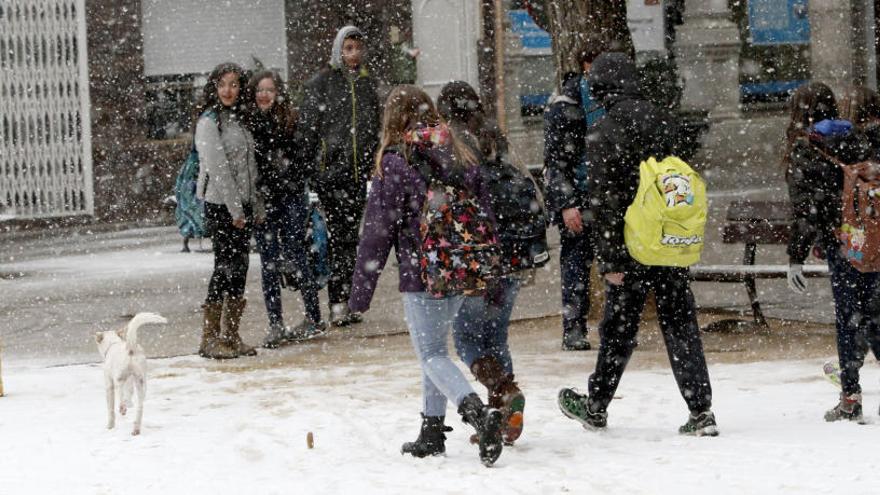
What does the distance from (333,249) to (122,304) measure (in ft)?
9.53

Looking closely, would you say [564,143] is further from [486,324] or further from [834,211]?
[486,324]

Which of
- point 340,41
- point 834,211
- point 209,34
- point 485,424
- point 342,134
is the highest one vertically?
point 209,34

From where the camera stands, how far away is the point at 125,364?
25.4 ft

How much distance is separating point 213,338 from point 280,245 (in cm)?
93

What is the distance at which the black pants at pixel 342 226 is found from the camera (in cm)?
1141

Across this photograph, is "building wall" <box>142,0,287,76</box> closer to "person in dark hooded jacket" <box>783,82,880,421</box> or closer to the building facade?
the building facade

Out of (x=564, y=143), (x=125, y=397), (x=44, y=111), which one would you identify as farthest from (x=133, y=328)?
(x=44, y=111)

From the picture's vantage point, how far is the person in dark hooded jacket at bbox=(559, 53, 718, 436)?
7074 millimetres

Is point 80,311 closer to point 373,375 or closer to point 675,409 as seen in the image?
point 373,375

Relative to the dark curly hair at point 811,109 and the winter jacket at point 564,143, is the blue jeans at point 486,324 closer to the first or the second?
the dark curly hair at point 811,109

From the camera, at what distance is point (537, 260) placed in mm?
7332

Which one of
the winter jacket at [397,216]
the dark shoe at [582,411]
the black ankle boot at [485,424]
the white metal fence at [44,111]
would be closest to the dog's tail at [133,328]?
the winter jacket at [397,216]

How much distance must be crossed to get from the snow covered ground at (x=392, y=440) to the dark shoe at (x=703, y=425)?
60mm

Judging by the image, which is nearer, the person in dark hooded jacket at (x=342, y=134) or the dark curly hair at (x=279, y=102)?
the dark curly hair at (x=279, y=102)
